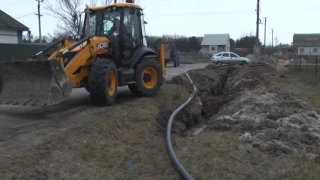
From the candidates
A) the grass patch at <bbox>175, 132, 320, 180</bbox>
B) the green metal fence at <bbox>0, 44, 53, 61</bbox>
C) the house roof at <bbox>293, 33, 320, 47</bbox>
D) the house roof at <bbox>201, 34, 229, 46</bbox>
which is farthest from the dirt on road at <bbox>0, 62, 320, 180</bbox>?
the house roof at <bbox>293, 33, 320, 47</bbox>

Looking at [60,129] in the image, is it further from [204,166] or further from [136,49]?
[136,49]

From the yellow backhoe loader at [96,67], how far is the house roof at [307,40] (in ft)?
304

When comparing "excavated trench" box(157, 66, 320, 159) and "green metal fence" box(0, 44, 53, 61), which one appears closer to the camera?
"excavated trench" box(157, 66, 320, 159)

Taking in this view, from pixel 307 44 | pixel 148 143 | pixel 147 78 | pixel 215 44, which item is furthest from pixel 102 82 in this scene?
pixel 307 44

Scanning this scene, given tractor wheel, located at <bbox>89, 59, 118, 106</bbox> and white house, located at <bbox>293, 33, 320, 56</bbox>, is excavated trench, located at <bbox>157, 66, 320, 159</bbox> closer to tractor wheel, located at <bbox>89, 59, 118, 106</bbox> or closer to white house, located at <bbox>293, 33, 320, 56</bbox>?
tractor wheel, located at <bbox>89, 59, 118, 106</bbox>

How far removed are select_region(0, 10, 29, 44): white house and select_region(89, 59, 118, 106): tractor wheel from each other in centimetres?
2321

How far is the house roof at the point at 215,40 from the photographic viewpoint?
96.9 m

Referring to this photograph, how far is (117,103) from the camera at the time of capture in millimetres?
11047

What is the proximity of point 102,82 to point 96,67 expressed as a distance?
0.42 meters

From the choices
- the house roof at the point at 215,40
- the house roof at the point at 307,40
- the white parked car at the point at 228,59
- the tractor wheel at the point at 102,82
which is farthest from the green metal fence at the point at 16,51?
the house roof at the point at 307,40

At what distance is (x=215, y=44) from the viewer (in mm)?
97062

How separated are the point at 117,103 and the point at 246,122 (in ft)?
12.3

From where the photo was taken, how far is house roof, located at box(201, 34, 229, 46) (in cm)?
9695

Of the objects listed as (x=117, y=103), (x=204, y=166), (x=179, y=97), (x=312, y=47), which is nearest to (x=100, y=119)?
(x=117, y=103)
